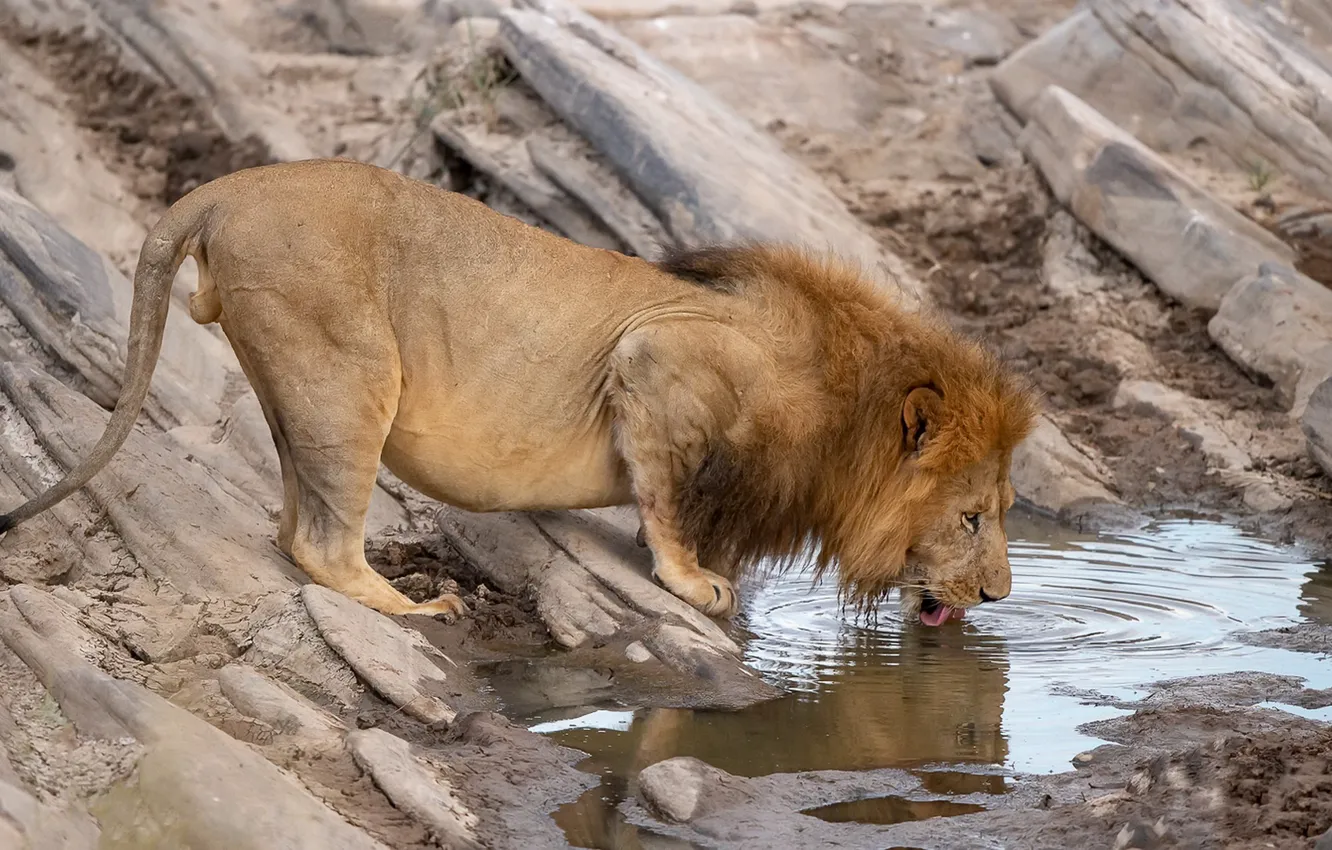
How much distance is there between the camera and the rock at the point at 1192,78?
9188mm

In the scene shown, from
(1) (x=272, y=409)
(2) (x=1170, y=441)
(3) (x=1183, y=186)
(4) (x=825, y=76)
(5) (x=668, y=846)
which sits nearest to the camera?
(5) (x=668, y=846)

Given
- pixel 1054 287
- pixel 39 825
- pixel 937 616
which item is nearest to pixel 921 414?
pixel 937 616

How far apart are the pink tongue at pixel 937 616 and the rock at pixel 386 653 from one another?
1613 mm

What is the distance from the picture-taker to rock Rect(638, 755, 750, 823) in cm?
372

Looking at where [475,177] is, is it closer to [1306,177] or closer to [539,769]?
[1306,177]

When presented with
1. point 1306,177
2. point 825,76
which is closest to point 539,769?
point 1306,177

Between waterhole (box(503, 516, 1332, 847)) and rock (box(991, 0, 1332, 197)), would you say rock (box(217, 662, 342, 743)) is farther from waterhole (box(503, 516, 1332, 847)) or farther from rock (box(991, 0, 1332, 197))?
rock (box(991, 0, 1332, 197))

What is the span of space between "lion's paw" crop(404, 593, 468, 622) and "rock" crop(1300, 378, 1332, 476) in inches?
136

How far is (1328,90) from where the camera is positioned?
9062mm

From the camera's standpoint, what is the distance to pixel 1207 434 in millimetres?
7363

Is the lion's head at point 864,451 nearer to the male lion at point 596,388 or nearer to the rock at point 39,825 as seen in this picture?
the male lion at point 596,388

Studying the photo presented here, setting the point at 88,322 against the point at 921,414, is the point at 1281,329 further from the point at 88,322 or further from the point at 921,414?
the point at 88,322

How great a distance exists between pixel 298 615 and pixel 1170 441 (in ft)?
14.2

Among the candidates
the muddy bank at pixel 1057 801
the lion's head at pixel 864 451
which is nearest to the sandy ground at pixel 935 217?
the muddy bank at pixel 1057 801
